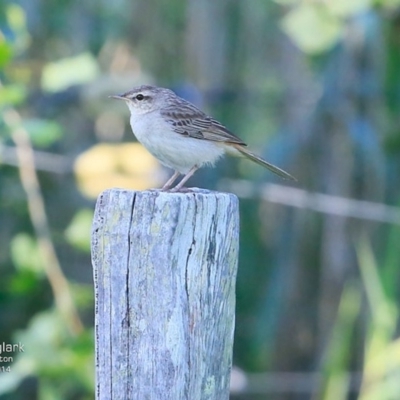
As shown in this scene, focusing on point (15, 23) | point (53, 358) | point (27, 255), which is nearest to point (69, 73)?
point (15, 23)

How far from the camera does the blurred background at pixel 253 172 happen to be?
782 centimetres

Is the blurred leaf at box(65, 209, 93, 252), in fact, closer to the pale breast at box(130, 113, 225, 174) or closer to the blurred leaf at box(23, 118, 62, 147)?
the blurred leaf at box(23, 118, 62, 147)

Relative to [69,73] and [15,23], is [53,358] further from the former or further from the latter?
[15,23]

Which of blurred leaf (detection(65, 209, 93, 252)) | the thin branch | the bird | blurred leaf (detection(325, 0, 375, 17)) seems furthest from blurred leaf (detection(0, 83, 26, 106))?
blurred leaf (detection(325, 0, 375, 17))

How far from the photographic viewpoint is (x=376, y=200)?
30.7ft

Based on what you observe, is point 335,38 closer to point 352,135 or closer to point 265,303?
point 352,135

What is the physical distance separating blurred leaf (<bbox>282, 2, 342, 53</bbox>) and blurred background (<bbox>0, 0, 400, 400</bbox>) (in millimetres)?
12

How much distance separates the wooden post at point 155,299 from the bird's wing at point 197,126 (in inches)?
93.7

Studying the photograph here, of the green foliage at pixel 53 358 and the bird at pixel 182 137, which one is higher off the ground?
the bird at pixel 182 137

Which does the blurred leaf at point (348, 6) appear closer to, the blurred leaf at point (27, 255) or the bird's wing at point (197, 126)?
the bird's wing at point (197, 126)

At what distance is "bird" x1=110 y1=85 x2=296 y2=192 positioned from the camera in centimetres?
583

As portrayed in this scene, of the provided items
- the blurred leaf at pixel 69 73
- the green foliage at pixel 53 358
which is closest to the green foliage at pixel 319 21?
the blurred leaf at pixel 69 73

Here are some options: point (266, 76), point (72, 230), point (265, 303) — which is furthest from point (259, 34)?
point (72, 230)

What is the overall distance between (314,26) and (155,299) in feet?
17.2
